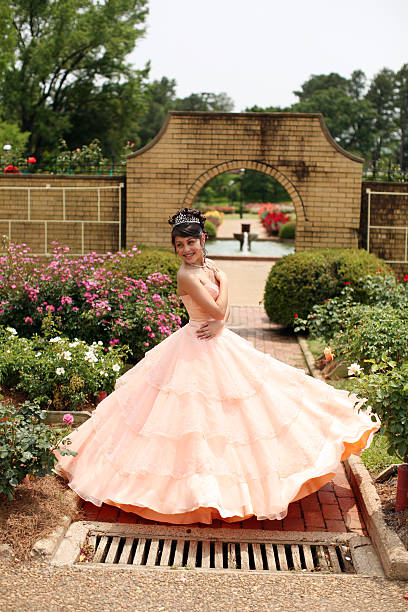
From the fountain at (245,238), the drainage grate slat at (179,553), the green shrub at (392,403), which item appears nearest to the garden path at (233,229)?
the fountain at (245,238)

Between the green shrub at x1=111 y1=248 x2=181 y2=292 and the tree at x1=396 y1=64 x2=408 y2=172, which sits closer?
the green shrub at x1=111 y1=248 x2=181 y2=292

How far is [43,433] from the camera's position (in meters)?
4.30

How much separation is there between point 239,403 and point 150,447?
2.15 ft

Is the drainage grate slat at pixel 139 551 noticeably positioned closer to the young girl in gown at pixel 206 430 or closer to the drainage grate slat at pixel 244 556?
the young girl in gown at pixel 206 430

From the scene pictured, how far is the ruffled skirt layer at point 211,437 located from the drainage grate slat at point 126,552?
194 millimetres

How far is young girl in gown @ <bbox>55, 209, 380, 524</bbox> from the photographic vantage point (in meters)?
4.21

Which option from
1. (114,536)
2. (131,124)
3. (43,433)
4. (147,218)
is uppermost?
(131,124)

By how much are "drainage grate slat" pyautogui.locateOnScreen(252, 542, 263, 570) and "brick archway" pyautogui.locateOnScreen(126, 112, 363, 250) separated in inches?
406

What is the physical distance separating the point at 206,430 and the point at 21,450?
116 centimetres

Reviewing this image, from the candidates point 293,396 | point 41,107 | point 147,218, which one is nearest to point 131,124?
point 41,107

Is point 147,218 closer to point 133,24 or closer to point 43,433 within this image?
point 43,433

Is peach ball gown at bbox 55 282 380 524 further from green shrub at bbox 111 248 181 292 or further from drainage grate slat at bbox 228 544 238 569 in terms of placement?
green shrub at bbox 111 248 181 292

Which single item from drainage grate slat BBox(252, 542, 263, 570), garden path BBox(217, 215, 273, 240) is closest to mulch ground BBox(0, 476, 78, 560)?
drainage grate slat BBox(252, 542, 263, 570)

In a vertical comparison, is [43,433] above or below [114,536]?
above
